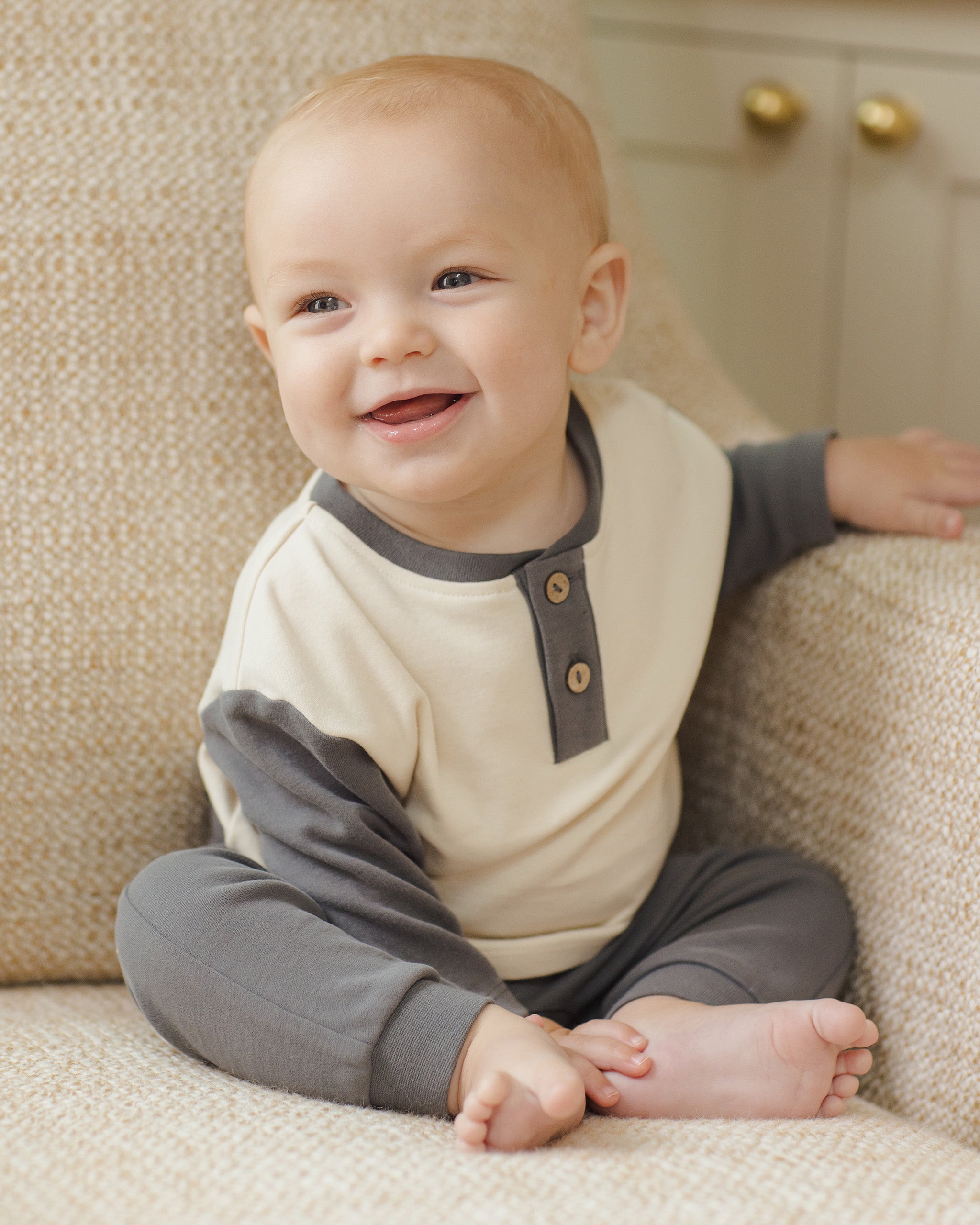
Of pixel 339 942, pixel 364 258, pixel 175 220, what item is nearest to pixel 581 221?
pixel 364 258

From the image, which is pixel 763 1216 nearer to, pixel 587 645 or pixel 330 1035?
pixel 330 1035

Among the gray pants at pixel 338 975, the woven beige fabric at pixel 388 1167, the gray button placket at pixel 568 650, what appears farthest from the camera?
the gray button placket at pixel 568 650

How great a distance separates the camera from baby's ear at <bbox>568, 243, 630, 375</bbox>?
2.41 ft

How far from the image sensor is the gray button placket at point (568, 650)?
72 cm

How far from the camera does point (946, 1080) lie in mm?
678

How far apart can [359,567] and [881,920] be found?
0.35 m

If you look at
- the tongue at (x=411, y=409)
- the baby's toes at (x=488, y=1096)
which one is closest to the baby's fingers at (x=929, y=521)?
the tongue at (x=411, y=409)

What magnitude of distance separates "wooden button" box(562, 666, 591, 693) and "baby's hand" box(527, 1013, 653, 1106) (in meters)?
0.18

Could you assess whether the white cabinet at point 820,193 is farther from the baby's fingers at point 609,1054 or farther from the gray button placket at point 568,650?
the baby's fingers at point 609,1054

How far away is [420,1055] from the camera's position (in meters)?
0.58

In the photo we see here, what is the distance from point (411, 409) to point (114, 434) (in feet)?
0.70

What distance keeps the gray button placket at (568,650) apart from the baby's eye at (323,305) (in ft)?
0.56

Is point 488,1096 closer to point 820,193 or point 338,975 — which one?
point 338,975

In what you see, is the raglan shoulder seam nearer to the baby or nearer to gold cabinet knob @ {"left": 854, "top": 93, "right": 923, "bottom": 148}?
the baby
